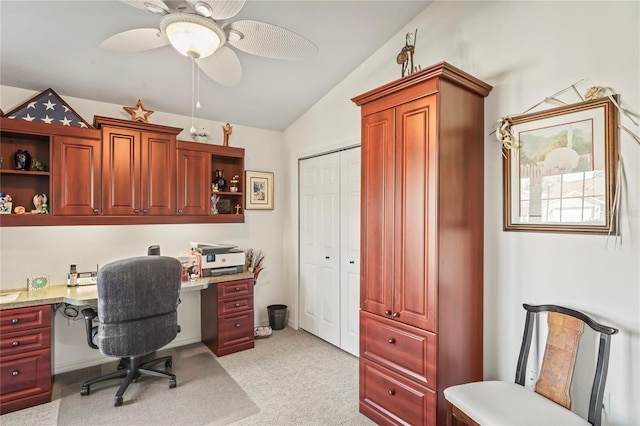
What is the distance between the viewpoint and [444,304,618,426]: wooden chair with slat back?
156 centimetres

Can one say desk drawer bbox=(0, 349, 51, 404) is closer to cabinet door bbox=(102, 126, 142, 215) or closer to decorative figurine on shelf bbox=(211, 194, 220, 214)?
cabinet door bbox=(102, 126, 142, 215)

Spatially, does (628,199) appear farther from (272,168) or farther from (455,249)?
(272,168)

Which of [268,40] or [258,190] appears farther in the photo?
[258,190]

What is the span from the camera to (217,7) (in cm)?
158

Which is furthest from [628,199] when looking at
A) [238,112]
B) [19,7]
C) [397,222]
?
[19,7]

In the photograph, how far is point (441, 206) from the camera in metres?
1.97

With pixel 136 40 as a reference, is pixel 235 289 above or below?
below

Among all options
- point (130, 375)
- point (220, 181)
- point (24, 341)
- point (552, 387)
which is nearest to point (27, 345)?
point (24, 341)

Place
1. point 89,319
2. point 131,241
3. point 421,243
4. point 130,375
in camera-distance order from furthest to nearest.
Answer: point 131,241
point 130,375
point 89,319
point 421,243

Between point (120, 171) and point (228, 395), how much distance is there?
215cm

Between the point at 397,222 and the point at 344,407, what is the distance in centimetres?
146

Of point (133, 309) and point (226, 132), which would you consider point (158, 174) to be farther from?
point (133, 309)

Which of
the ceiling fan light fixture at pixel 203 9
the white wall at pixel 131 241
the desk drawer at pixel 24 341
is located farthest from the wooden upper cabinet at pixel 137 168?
the ceiling fan light fixture at pixel 203 9

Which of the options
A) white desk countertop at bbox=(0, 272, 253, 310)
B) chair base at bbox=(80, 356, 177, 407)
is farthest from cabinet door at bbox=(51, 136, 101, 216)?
chair base at bbox=(80, 356, 177, 407)
